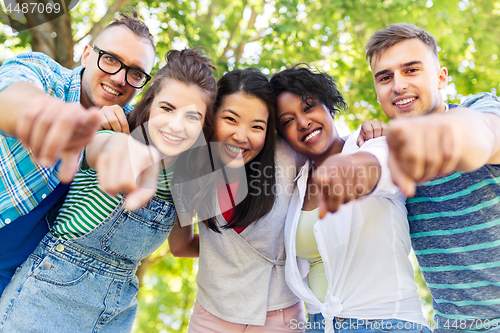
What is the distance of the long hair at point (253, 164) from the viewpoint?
6.64ft

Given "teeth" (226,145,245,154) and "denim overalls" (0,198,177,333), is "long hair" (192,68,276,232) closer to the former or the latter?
"teeth" (226,145,245,154)

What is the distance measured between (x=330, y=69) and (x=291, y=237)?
340cm

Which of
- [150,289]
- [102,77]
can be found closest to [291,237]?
[102,77]

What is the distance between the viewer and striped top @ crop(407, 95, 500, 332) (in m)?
1.48

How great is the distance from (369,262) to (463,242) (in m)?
0.44

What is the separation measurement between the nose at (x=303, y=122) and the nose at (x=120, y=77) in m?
1.13

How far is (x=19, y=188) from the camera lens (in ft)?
4.95

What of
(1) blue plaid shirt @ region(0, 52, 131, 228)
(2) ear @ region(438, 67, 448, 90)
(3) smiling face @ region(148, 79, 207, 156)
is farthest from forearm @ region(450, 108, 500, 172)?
(1) blue plaid shirt @ region(0, 52, 131, 228)

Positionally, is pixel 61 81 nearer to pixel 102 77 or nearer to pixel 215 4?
pixel 102 77

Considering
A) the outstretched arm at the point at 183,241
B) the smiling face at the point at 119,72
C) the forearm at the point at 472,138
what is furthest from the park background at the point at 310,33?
the forearm at the point at 472,138

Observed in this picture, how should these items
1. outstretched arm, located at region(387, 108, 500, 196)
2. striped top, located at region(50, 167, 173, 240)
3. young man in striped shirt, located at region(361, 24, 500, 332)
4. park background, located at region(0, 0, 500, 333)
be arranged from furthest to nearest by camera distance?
park background, located at region(0, 0, 500, 333) < striped top, located at region(50, 167, 173, 240) < young man in striped shirt, located at region(361, 24, 500, 332) < outstretched arm, located at region(387, 108, 500, 196)

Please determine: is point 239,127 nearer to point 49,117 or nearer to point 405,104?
point 405,104

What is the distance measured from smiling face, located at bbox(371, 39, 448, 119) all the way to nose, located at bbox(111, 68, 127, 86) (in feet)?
5.08

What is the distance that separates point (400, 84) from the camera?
70.9 inches
